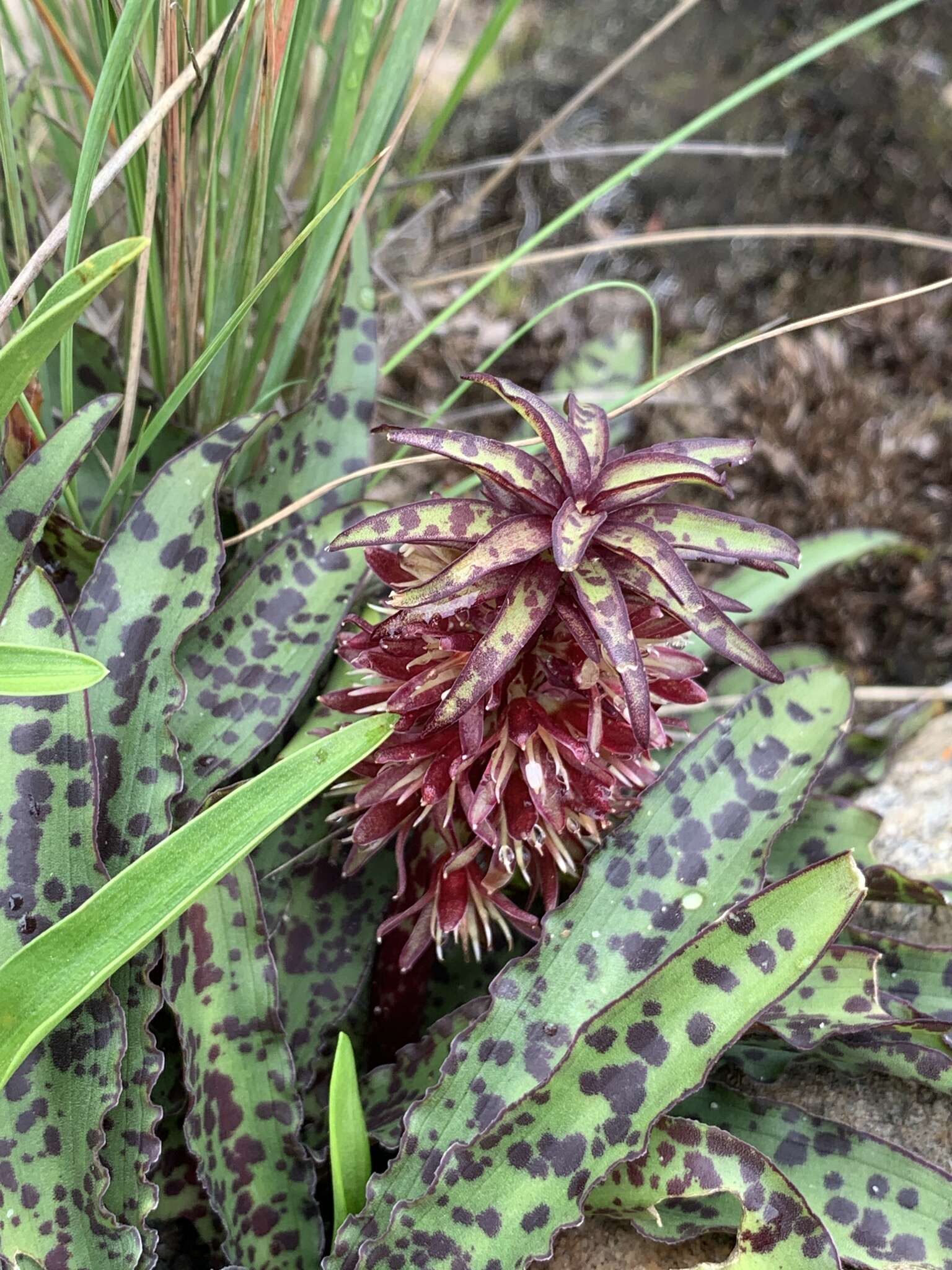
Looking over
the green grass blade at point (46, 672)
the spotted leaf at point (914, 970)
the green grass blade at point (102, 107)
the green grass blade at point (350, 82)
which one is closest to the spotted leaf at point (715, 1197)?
the spotted leaf at point (914, 970)

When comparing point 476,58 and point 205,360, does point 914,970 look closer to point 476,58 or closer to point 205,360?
point 205,360

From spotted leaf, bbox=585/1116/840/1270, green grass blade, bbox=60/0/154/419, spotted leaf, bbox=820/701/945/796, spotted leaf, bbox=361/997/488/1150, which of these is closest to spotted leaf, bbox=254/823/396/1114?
spotted leaf, bbox=361/997/488/1150

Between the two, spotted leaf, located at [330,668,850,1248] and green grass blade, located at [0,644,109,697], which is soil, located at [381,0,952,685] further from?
green grass blade, located at [0,644,109,697]

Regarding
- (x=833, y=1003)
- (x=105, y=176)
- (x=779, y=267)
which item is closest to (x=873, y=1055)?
(x=833, y=1003)

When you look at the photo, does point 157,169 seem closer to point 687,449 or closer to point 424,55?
point 687,449

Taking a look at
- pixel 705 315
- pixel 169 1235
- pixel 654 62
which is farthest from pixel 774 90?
pixel 169 1235
